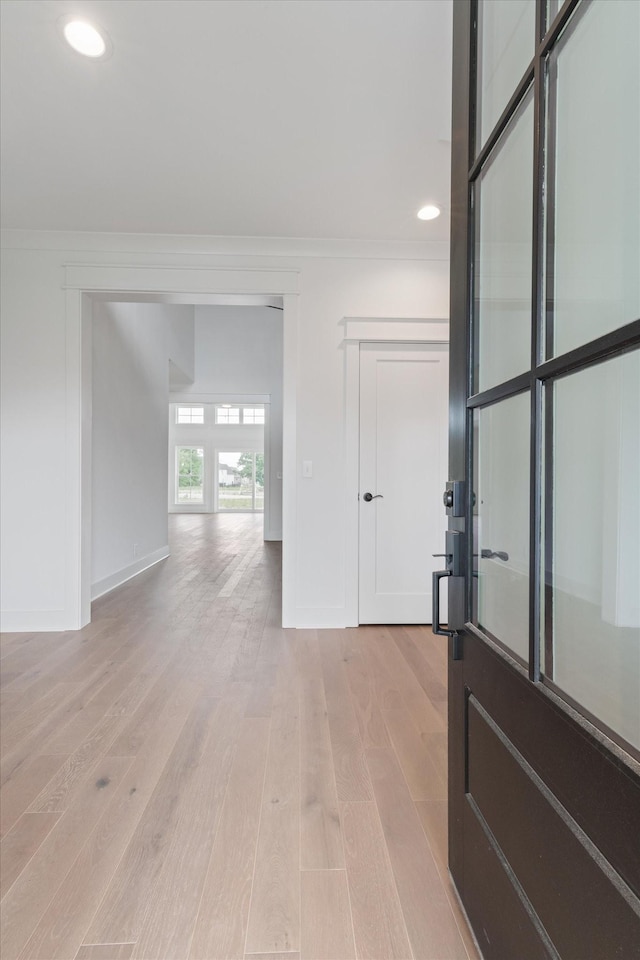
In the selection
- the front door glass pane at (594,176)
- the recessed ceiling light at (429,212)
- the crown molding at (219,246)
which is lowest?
the front door glass pane at (594,176)

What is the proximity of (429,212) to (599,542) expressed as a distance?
9.70ft

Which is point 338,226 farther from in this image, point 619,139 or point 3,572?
point 3,572

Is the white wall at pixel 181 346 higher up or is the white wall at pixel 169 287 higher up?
the white wall at pixel 181 346

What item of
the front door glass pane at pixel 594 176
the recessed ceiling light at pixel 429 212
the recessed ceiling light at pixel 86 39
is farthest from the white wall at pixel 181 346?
the front door glass pane at pixel 594 176

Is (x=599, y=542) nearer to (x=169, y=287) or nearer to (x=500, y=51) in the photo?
(x=500, y=51)

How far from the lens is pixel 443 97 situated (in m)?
2.09

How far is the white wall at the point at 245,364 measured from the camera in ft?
27.4

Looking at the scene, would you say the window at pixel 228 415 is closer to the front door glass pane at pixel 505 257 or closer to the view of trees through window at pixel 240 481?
the view of trees through window at pixel 240 481

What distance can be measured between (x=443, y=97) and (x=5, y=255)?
9.92 ft

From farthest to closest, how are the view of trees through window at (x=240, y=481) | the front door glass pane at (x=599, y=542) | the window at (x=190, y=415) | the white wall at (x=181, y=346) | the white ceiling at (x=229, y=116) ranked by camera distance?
the view of trees through window at (x=240, y=481) < the window at (x=190, y=415) < the white wall at (x=181, y=346) < the white ceiling at (x=229, y=116) < the front door glass pane at (x=599, y=542)

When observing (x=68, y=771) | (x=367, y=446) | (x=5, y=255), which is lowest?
(x=68, y=771)


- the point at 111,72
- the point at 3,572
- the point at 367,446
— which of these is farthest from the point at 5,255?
the point at 367,446

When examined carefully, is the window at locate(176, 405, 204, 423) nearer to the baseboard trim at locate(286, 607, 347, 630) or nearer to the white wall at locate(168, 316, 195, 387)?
the white wall at locate(168, 316, 195, 387)

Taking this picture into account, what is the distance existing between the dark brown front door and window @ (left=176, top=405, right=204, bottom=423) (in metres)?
13.6
